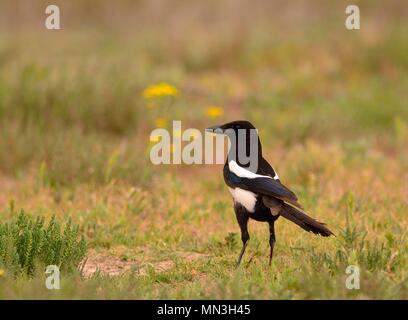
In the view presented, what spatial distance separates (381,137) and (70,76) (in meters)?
3.87

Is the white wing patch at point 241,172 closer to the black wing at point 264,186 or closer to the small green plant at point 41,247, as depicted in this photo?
the black wing at point 264,186

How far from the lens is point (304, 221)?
5430mm

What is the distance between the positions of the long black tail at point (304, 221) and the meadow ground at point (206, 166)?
0.16 m

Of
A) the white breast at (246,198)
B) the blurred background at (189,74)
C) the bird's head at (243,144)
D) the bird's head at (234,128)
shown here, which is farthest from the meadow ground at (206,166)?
the bird's head at (234,128)

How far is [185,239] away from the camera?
674 cm

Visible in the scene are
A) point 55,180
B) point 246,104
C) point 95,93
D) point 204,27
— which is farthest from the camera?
point 204,27

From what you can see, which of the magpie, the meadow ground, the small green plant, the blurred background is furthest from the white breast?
the blurred background

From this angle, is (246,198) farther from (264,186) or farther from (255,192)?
(264,186)

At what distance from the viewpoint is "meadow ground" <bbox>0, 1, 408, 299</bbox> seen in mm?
5320

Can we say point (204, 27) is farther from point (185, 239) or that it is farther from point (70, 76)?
point (185, 239)

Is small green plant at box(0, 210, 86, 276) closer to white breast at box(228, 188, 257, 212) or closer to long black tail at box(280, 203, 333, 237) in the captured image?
white breast at box(228, 188, 257, 212)

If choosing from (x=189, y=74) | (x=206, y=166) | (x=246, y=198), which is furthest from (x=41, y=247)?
(x=189, y=74)

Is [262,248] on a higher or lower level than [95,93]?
lower
